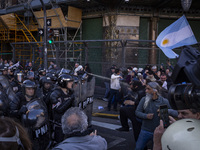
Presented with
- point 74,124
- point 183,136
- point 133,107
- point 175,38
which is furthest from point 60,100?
point 183,136

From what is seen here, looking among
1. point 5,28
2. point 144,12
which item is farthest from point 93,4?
point 5,28

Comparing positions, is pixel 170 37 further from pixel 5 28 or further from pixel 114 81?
pixel 5 28

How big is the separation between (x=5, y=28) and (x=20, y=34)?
1865 millimetres

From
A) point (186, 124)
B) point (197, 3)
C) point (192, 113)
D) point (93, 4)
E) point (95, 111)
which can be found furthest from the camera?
point (93, 4)

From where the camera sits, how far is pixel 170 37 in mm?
2705

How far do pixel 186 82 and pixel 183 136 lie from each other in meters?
0.53

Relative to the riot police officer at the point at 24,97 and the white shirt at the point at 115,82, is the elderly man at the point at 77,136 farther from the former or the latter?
the white shirt at the point at 115,82

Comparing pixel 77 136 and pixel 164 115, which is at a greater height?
pixel 164 115

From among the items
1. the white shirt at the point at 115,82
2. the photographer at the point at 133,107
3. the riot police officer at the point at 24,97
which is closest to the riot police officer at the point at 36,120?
the riot police officer at the point at 24,97

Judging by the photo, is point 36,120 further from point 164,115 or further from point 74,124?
point 164,115

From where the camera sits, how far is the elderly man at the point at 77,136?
229 centimetres

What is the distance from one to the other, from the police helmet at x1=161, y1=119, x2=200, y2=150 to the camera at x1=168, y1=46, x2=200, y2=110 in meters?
0.14

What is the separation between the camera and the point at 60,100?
4473 mm

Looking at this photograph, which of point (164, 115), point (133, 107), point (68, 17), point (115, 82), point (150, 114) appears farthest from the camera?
point (68, 17)
